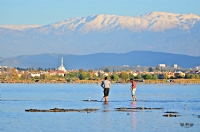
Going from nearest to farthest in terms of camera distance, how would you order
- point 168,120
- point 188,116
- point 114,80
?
1. point 168,120
2. point 188,116
3. point 114,80

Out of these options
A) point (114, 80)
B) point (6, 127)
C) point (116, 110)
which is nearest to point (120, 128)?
→ point (6, 127)

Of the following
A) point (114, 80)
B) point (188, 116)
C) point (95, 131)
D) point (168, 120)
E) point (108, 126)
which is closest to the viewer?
point (95, 131)

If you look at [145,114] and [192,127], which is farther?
[145,114]

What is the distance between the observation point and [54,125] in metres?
29.3

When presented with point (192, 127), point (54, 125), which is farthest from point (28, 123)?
point (192, 127)

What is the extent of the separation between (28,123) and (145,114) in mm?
7514

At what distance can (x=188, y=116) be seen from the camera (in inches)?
1340

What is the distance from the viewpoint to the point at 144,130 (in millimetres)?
27672

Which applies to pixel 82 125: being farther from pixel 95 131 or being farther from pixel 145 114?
pixel 145 114

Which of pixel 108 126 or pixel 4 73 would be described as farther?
pixel 4 73

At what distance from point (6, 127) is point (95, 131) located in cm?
414

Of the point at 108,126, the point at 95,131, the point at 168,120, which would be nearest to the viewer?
the point at 95,131

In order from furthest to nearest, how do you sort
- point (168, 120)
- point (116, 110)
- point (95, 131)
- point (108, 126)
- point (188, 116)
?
point (116, 110) < point (188, 116) < point (168, 120) < point (108, 126) < point (95, 131)

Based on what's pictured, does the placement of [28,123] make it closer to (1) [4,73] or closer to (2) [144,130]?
(2) [144,130]
